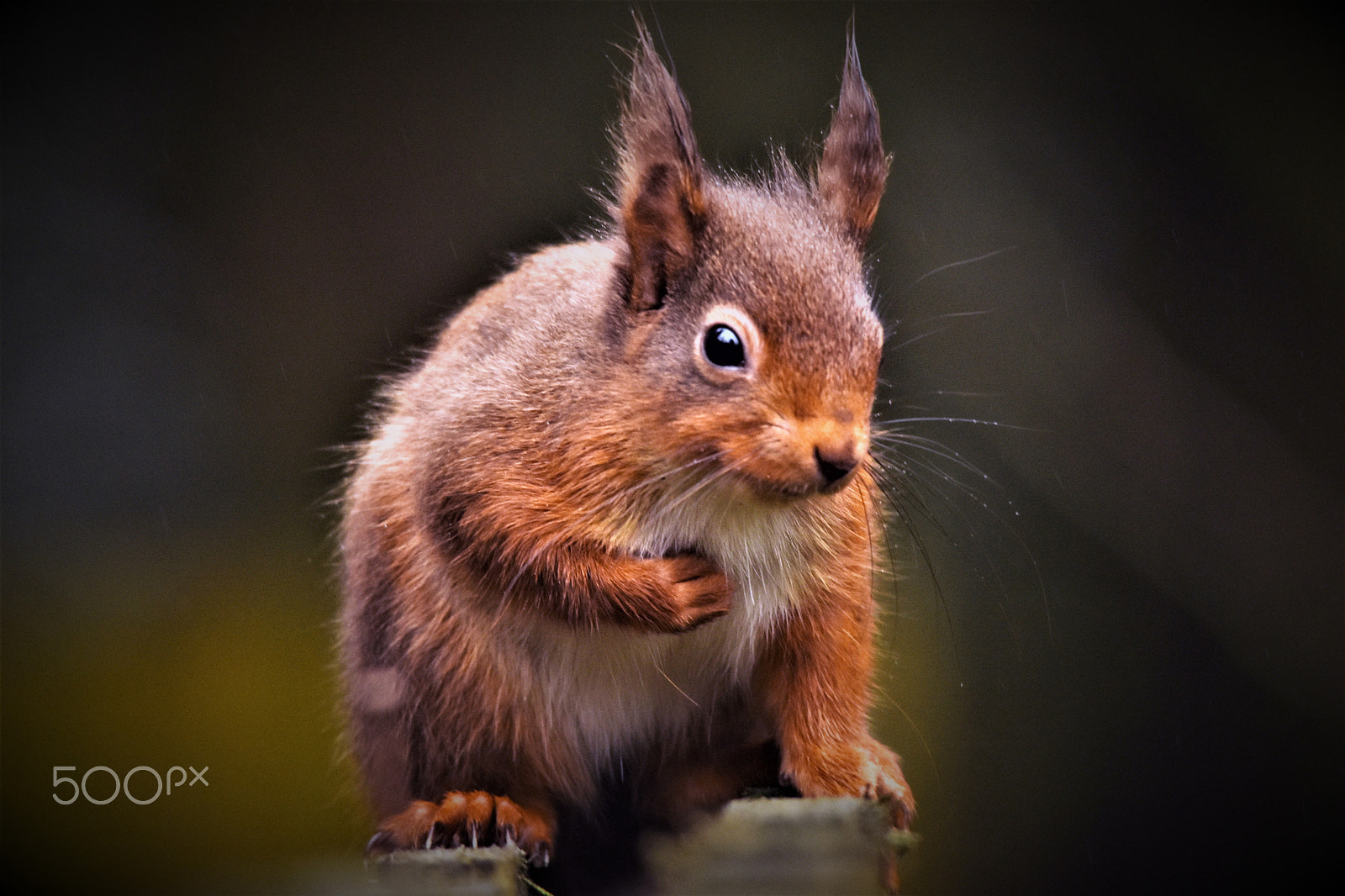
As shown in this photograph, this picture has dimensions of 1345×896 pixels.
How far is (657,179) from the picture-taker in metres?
1.21

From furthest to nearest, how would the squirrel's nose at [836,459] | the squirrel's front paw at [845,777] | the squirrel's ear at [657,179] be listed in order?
the squirrel's front paw at [845,777] → the squirrel's ear at [657,179] → the squirrel's nose at [836,459]

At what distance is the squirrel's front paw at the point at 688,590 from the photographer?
1.22 metres

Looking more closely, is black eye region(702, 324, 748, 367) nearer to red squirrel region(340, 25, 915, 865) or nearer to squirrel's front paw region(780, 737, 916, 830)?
red squirrel region(340, 25, 915, 865)

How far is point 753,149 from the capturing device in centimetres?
137

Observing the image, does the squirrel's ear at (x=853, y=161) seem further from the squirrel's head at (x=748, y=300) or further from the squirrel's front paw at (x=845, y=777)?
the squirrel's front paw at (x=845, y=777)

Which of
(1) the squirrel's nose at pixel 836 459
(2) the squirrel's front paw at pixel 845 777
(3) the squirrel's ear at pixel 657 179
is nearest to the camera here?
(1) the squirrel's nose at pixel 836 459

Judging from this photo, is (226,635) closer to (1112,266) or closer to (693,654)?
(693,654)

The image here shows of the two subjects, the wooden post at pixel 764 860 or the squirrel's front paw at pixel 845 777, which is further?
the squirrel's front paw at pixel 845 777

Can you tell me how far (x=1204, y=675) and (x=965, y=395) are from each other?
0.61 m

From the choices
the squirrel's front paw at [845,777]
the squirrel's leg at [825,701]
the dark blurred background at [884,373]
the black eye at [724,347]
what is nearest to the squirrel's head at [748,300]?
the black eye at [724,347]

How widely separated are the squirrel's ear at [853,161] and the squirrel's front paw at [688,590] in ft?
1.45

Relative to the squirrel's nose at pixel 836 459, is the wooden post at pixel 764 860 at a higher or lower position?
lower

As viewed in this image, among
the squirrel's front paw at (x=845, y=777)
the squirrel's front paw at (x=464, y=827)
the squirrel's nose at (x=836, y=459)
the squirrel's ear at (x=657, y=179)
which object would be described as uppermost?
the squirrel's ear at (x=657, y=179)

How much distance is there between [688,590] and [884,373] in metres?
0.39
